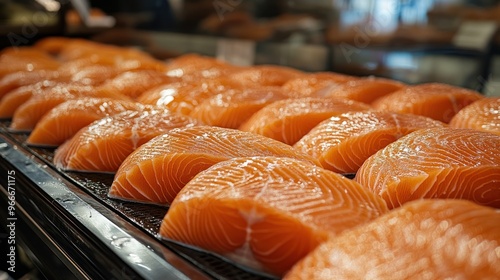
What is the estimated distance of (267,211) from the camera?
118 cm

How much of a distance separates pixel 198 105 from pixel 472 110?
1246 mm

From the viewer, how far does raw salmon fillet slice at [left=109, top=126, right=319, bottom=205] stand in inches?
64.1

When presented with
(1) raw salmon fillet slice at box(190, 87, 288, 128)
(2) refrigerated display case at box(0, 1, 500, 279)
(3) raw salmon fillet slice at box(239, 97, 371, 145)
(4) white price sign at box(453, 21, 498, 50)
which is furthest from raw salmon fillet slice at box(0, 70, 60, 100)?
(4) white price sign at box(453, 21, 498, 50)

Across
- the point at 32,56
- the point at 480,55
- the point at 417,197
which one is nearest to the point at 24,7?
the point at 32,56

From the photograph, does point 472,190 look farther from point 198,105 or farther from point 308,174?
point 198,105

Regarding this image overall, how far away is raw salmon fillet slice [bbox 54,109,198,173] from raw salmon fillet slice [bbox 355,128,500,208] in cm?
82

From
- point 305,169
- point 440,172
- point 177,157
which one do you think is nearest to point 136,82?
point 177,157

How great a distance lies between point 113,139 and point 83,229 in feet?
1.78

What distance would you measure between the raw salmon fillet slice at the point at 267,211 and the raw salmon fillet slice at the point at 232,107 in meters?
1.03

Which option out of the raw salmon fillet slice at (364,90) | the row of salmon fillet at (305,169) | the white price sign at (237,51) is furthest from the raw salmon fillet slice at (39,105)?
the white price sign at (237,51)

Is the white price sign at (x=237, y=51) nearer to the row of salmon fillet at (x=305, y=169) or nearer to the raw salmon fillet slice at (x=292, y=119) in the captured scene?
the row of salmon fillet at (x=305, y=169)

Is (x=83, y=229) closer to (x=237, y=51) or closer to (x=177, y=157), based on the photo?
(x=177, y=157)

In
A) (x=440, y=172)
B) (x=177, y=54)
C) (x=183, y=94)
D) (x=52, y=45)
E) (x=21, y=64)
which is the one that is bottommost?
(x=177, y=54)

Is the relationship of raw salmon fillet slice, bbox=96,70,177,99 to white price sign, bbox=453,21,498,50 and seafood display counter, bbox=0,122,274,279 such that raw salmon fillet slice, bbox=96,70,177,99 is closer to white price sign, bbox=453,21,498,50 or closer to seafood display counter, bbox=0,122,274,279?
seafood display counter, bbox=0,122,274,279
